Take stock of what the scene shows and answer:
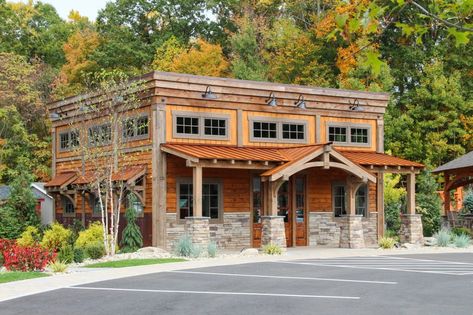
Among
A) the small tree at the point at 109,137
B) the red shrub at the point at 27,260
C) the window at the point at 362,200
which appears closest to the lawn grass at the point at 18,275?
the red shrub at the point at 27,260

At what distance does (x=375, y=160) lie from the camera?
27.8 m

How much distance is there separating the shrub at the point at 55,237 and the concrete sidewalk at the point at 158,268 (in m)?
6.58

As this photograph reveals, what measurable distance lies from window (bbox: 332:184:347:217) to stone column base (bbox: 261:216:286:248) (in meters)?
5.03

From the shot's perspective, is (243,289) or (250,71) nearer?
(243,289)

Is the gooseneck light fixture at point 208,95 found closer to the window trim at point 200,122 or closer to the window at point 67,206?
the window trim at point 200,122

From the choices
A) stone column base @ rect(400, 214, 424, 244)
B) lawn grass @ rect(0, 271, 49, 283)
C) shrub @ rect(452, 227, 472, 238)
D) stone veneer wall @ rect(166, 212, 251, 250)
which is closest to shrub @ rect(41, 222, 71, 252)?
stone veneer wall @ rect(166, 212, 251, 250)

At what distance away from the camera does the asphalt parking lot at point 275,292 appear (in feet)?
37.5

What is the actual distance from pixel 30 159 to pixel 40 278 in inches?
1156

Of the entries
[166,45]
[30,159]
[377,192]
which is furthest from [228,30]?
[377,192]

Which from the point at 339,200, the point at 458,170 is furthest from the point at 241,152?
the point at 458,170

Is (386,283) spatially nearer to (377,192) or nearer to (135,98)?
(135,98)

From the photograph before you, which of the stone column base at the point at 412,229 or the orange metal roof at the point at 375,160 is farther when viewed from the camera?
the stone column base at the point at 412,229

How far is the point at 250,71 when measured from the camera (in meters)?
44.9

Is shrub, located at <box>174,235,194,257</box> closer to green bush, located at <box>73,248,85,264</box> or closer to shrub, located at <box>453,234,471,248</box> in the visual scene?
green bush, located at <box>73,248,85,264</box>
